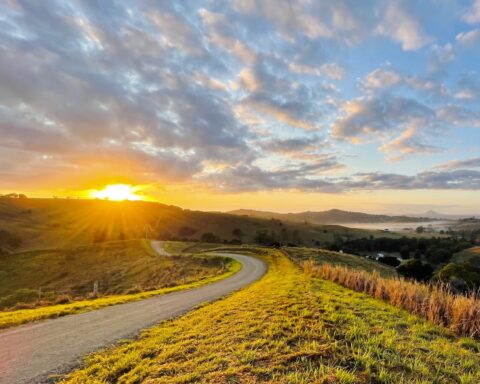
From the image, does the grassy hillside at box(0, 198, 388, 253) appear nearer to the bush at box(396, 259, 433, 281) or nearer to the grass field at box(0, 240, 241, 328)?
the grass field at box(0, 240, 241, 328)

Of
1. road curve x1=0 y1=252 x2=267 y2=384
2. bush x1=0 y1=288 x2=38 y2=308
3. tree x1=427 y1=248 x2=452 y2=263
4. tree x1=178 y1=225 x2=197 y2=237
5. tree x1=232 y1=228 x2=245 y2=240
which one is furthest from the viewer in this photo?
tree x1=178 y1=225 x2=197 y2=237

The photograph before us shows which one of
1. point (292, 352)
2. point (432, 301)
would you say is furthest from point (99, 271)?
point (292, 352)

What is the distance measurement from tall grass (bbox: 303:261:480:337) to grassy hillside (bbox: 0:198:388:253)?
93519 mm

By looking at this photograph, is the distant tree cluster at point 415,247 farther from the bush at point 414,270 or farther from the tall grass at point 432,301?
the tall grass at point 432,301

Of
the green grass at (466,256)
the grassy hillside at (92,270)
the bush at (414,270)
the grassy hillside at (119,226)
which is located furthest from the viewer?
the grassy hillside at (119,226)

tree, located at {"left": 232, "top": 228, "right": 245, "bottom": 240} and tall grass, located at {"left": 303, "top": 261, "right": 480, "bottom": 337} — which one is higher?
tall grass, located at {"left": 303, "top": 261, "right": 480, "bottom": 337}

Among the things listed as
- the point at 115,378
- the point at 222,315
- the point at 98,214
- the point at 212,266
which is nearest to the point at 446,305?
the point at 222,315

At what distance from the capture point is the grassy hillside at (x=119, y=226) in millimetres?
105062

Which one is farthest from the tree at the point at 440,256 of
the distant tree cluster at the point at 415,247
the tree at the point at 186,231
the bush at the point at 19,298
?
the bush at the point at 19,298

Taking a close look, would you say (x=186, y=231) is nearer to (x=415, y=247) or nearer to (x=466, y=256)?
(x=415, y=247)

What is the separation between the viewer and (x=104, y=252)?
220 ft

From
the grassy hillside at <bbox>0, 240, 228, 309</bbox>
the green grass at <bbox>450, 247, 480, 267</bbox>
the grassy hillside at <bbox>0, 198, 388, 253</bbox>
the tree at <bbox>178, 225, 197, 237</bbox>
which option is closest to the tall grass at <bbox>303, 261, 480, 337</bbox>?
the grassy hillside at <bbox>0, 240, 228, 309</bbox>

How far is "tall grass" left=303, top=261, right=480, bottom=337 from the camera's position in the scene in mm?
11016

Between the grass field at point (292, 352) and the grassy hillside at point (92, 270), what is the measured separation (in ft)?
82.9
